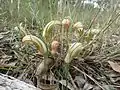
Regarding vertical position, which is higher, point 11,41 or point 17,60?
point 11,41

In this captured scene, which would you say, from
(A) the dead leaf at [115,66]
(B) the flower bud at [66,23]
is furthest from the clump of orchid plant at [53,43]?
(A) the dead leaf at [115,66]

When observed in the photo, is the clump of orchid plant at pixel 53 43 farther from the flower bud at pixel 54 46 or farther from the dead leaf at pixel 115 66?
the dead leaf at pixel 115 66

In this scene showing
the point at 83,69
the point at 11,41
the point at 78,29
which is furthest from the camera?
the point at 11,41

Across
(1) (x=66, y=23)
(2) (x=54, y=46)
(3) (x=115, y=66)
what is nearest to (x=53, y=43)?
(2) (x=54, y=46)

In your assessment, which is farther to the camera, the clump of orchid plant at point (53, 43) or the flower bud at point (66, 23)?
the flower bud at point (66, 23)

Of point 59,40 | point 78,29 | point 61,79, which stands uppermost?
point 78,29

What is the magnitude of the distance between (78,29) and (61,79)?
0.40 m

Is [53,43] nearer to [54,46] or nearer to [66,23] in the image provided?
[54,46]

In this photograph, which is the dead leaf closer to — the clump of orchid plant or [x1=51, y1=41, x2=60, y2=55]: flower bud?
the clump of orchid plant

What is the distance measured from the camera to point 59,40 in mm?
1460

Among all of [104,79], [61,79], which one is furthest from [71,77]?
[104,79]

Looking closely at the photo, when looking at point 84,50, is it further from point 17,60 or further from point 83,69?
point 17,60

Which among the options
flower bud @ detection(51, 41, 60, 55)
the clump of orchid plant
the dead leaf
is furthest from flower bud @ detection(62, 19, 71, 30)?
the dead leaf

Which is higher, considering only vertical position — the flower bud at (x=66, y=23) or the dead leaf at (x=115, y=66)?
the flower bud at (x=66, y=23)
